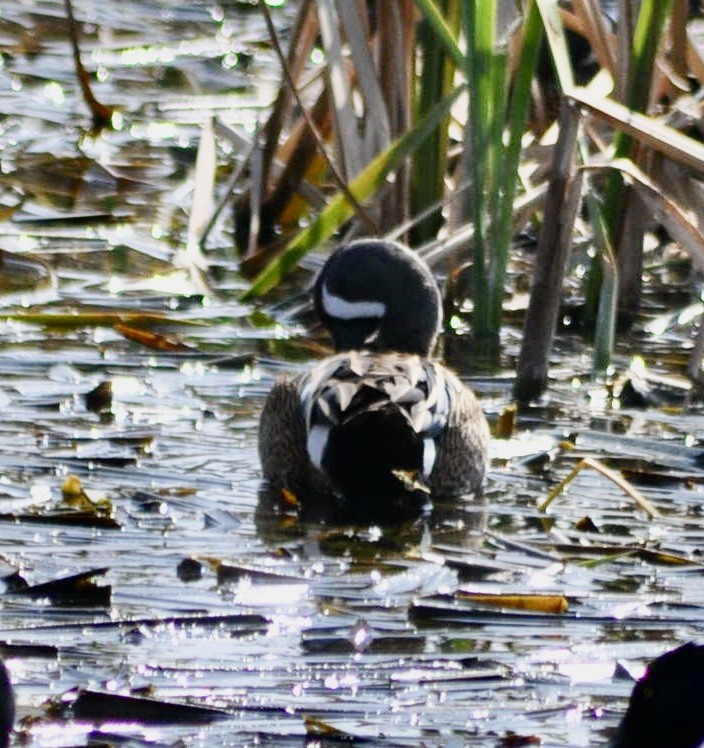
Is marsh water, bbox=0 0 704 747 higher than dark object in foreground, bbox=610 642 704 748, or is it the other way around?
dark object in foreground, bbox=610 642 704 748

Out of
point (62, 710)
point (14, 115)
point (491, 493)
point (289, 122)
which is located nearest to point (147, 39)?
point (14, 115)

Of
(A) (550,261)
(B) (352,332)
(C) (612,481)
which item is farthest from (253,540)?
(A) (550,261)

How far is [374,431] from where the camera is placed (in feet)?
22.3

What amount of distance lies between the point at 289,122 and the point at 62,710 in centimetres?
687

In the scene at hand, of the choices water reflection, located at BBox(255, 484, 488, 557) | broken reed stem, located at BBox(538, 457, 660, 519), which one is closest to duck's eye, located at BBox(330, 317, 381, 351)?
water reflection, located at BBox(255, 484, 488, 557)

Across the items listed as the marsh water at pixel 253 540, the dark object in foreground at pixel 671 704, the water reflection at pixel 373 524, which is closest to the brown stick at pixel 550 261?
the marsh water at pixel 253 540

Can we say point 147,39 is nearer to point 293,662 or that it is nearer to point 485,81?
point 485,81

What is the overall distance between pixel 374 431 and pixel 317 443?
26cm

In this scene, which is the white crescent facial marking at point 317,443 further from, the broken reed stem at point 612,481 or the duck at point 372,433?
the broken reed stem at point 612,481

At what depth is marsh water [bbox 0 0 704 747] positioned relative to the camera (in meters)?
4.98

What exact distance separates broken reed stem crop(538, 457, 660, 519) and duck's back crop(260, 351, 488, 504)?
0.36 m

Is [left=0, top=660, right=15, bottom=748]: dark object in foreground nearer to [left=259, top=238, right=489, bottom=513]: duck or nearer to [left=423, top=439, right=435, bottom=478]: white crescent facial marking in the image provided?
[left=259, top=238, right=489, bottom=513]: duck

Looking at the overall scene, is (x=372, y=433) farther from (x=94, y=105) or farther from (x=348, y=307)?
(x=94, y=105)

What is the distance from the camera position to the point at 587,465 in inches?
271
